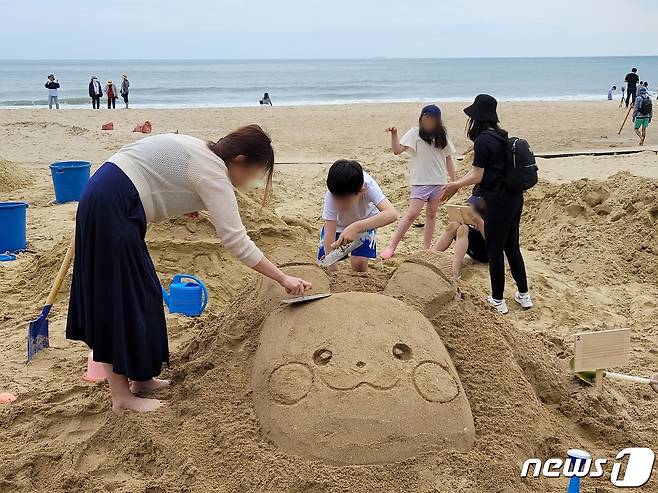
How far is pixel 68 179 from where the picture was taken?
27.9 ft

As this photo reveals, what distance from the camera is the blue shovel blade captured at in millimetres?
4105

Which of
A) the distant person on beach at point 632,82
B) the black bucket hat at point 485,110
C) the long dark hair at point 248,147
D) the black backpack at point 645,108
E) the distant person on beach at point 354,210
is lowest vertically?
the distant person on beach at point 354,210

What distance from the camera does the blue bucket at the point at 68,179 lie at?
8.40 m

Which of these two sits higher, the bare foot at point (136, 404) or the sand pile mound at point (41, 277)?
the bare foot at point (136, 404)

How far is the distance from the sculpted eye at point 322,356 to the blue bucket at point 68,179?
644 centimetres

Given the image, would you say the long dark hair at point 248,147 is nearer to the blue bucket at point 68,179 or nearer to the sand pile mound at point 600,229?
the sand pile mound at point 600,229

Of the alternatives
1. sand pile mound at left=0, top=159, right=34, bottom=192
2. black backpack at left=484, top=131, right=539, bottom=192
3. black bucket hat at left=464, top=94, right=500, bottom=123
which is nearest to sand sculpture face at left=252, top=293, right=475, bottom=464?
black backpack at left=484, top=131, right=539, bottom=192

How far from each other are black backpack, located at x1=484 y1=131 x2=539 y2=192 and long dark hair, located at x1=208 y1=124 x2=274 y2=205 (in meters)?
2.30

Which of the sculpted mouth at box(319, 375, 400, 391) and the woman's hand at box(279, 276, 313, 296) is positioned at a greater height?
the woman's hand at box(279, 276, 313, 296)

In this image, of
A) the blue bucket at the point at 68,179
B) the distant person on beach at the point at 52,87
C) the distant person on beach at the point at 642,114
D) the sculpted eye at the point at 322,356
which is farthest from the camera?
the distant person on beach at the point at 52,87

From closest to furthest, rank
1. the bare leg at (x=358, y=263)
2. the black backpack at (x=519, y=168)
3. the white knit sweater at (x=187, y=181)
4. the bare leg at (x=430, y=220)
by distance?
the white knit sweater at (x=187, y=181), the bare leg at (x=358, y=263), the black backpack at (x=519, y=168), the bare leg at (x=430, y=220)

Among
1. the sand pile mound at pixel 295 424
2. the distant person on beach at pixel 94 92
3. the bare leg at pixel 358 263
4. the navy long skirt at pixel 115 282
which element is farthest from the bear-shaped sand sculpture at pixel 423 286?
the distant person on beach at pixel 94 92

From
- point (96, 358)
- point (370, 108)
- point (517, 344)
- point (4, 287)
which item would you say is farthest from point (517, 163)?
point (370, 108)

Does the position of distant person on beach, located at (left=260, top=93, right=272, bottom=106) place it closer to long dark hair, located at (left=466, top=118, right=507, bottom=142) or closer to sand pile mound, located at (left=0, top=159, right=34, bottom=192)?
sand pile mound, located at (left=0, top=159, right=34, bottom=192)
